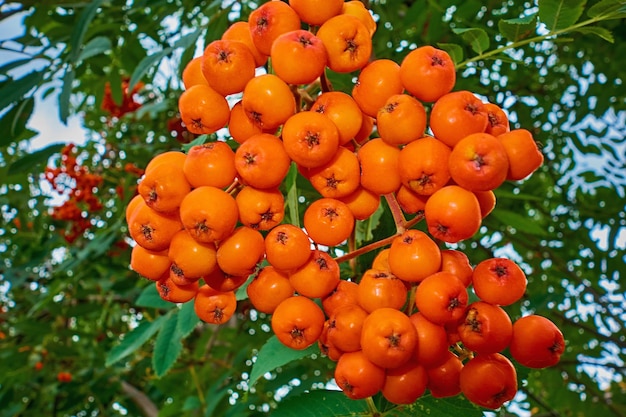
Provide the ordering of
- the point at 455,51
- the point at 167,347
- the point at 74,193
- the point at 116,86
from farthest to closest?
the point at 74,193 < the point at 116,86 < the point at 167,347 < the point at 455,51

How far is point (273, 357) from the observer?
1290 millimetres

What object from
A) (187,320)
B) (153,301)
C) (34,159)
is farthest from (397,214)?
(34,159)

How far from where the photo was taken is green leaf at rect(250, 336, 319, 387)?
1245 millimetres

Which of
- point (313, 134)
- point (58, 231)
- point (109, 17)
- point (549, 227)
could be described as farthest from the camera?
point (58, 231)

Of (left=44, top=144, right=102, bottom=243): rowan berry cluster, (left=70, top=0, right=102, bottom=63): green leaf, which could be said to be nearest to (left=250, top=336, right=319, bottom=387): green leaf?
(left=70, top=0, right=102, bottom=63): green leaf

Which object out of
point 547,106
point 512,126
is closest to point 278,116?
point 512,126

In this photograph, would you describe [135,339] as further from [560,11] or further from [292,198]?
[560,11]

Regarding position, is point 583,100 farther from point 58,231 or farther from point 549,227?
point 58,231

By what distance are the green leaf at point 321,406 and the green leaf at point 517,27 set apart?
0.89 m

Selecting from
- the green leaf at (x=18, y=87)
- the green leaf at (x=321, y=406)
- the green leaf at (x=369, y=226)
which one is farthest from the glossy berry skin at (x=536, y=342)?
the green leaf at (x=18, y=87)

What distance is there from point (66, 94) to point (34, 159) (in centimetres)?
57

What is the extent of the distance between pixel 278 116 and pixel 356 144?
0.63 feet

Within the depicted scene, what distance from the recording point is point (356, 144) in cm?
111

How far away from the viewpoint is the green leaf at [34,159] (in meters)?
2.48
